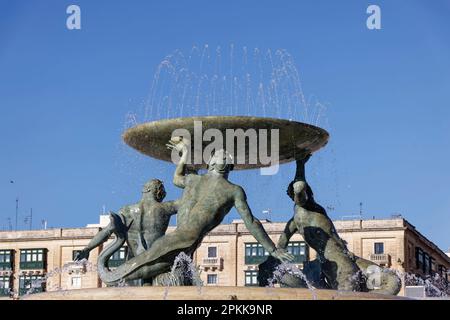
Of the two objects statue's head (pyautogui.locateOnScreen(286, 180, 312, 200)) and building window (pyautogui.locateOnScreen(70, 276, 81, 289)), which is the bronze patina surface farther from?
building window (pyautogui.locateOnScreen(70, 276, 81, 289))

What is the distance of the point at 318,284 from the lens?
799 inches

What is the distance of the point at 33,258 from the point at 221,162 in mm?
61518

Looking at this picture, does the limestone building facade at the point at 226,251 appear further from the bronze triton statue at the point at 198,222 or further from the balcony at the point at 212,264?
the bronze triton statue at the point at 198,222

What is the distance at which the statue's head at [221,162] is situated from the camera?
19.2m

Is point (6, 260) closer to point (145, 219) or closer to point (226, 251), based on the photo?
point (226, 251)

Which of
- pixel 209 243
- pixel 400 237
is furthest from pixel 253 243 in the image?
pixel 400 237

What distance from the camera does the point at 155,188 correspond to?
68.3 feet

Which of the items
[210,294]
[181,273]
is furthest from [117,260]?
[210,294]

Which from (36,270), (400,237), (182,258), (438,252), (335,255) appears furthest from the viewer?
(438,252)

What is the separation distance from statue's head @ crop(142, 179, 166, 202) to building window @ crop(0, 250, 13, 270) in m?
60.6

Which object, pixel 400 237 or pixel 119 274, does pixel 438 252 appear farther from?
pixel 119 274

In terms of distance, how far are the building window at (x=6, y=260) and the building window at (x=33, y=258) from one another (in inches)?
30.2
